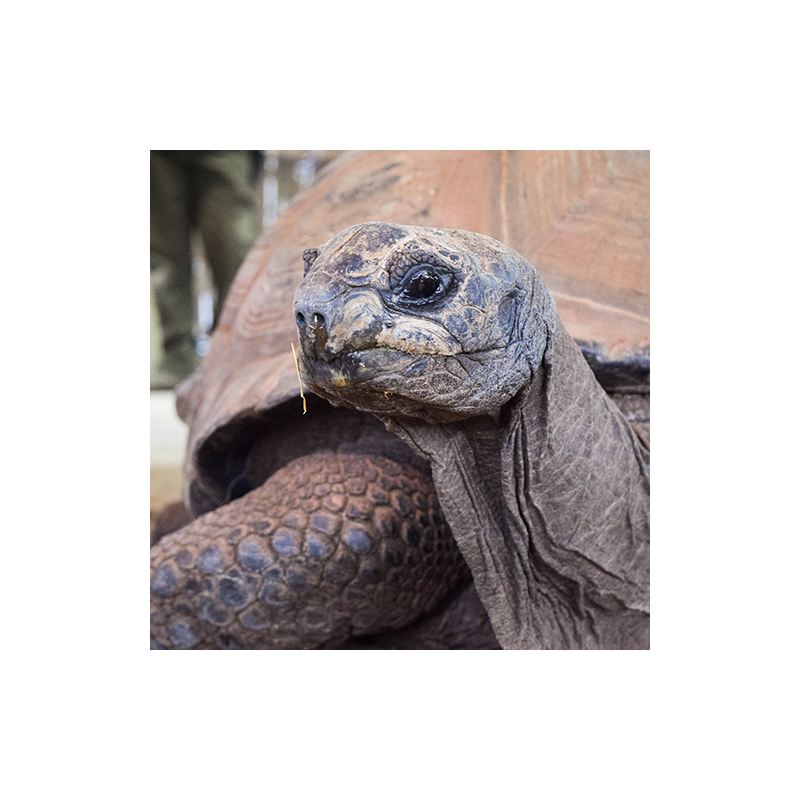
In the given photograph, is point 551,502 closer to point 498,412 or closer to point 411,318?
point 498,412

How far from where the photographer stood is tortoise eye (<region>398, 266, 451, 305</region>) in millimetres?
1027

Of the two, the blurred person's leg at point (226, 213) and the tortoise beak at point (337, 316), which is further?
the blurred person's leg at point (226, 213)

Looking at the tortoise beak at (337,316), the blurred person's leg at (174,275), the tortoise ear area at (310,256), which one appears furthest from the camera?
the blurred person's leg at (174,275)

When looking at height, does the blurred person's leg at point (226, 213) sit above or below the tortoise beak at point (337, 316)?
above

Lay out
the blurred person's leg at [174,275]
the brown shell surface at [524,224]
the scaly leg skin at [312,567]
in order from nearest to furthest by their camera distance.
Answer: the scaly leg skin at [312,567], the brown shell surface at [524,224], the blurred person's leg at [174,275]

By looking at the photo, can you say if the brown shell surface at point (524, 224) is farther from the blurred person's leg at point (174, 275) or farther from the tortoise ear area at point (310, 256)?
the blurred person's leg at point (174, 275)

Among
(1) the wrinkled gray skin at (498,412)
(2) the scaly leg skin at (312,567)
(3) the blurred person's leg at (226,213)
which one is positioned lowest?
(2) the scaly leg skin at (312,567)

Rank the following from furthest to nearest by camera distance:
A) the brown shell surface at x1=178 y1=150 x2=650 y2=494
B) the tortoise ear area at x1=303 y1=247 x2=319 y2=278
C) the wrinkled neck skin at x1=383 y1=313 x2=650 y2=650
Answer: the brown shell surface at x1=178 y1=150 x2=650 y2=494
the wrinkled neck skin at x1=383 y1=313 x2=650 y2=650
the tortoise ear area at x1=303 y1=247 x2=319 y2=278

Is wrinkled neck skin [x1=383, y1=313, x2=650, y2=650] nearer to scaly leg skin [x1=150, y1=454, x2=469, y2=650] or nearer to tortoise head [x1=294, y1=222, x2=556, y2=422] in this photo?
tortoise head [x1=294, y1=222, x2=556, y2=422]

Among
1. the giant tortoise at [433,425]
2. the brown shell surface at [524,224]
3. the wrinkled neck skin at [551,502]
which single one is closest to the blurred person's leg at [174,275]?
the giant tortoise at [433,425]

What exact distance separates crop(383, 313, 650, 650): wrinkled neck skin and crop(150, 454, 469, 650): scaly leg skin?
322mm

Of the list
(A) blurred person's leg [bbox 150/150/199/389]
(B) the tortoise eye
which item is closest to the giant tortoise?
(B) the tortoise eye

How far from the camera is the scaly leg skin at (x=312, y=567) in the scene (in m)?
1.79
